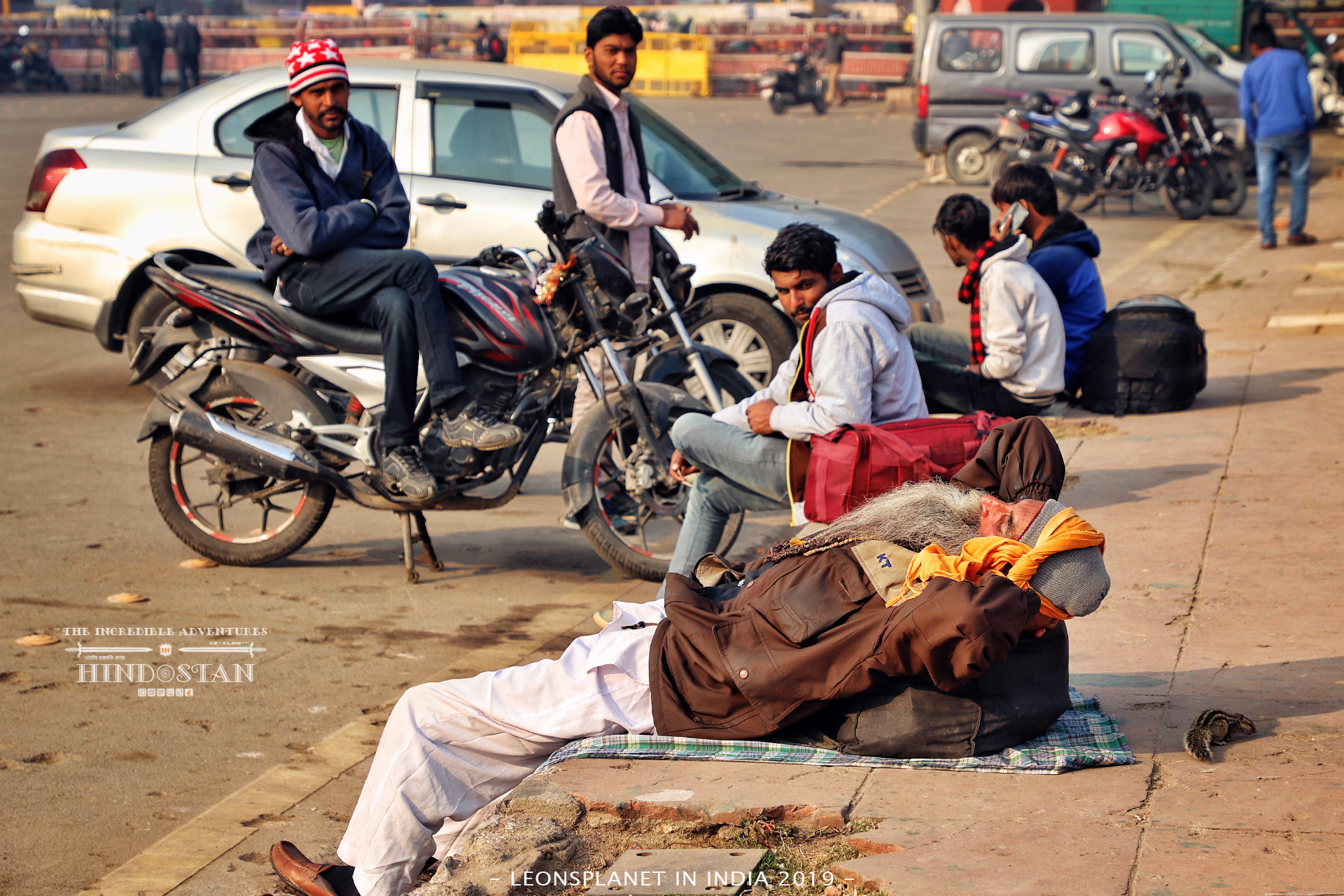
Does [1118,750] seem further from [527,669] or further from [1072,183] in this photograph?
[1072,183]

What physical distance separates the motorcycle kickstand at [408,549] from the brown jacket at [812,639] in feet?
8.17

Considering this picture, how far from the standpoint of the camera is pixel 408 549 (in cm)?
534

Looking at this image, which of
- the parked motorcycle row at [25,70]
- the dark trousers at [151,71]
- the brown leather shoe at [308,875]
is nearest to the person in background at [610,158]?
the brown leather shoe at [308,875]

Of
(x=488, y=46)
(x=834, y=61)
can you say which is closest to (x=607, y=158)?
(x=834, y=61)

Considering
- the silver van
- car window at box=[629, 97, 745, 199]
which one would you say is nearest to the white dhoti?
car window at box=[629, 97, 745, 199]

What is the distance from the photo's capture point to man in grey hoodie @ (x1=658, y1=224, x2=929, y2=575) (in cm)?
410

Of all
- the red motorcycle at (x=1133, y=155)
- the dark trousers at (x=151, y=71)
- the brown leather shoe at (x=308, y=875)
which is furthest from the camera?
the dark trousers at (x=151, y=71)

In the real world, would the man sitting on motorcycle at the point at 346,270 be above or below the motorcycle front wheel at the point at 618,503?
above

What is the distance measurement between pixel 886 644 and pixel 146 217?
6.10 m

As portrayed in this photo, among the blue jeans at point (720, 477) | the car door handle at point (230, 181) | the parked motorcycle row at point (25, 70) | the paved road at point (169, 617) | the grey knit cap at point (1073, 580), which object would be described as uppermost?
the parked motorcycle row at point (25, 70)

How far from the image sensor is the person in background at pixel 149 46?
108ft

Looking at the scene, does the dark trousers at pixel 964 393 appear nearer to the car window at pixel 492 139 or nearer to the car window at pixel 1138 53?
the car window at pixel 492 139

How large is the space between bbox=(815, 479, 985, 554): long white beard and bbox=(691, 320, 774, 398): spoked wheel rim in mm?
4211

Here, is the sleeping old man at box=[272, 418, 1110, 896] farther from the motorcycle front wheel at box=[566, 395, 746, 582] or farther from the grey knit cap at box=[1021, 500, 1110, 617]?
the motorcycle front wheel at box=[566, 395, 746, 582]
